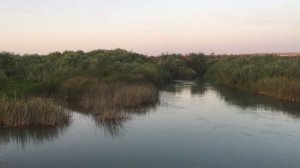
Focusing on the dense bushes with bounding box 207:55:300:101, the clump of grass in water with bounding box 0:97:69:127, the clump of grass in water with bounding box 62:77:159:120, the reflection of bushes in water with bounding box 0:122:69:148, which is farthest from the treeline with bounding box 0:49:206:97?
the dense bushes with bounding box 207:55:300:101

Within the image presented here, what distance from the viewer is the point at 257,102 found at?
1834 centimetres

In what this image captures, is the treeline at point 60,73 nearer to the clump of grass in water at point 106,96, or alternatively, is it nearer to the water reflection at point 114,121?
the clump of grass in water at point 106,96

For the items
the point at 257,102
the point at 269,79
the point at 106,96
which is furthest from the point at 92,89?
the point at 269,79

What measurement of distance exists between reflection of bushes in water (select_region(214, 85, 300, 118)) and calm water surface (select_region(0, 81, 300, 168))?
0.68 ft

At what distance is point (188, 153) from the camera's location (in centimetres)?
996

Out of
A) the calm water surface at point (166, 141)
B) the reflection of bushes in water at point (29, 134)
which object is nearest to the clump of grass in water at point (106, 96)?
the calm water surface at point (166, 141)

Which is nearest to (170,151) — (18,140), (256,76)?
(18,140)

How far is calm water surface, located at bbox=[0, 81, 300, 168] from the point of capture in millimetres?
9242

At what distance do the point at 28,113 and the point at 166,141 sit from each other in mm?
4251

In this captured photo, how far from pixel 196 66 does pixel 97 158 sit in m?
35.7

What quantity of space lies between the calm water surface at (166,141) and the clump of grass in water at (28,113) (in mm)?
316

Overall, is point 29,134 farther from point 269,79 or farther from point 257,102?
point 269,79

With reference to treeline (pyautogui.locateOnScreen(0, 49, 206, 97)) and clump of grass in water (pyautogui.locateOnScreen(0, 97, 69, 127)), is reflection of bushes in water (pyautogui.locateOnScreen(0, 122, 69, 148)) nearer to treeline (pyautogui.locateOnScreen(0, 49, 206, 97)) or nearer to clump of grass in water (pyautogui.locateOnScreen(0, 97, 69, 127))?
clump of grass in water (pyautogui.locateOnScreen(0, 97, 69, 127))

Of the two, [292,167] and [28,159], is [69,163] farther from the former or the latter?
[292,167]
